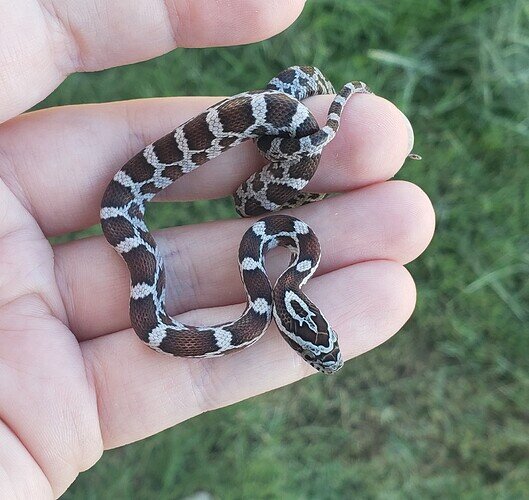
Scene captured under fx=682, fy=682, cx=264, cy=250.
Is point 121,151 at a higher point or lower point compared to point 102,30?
lower

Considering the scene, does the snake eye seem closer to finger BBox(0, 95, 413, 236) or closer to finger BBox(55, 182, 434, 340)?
finger BBox(55, 182, 434, 340)

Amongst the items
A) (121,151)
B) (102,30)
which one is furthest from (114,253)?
(102,30)

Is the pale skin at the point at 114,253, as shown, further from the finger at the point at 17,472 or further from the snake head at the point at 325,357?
the snake head at the point at 325,357

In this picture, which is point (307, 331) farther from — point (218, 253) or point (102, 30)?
point (102, 30)

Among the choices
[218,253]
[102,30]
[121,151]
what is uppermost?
[102,30]

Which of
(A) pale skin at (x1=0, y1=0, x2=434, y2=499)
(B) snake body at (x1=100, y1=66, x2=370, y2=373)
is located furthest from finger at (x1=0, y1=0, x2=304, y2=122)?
(B) snake body at (x1=100, y1=66, x2=370, y2=373)

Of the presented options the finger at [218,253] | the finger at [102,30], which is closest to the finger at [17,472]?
the finger at [218,253]

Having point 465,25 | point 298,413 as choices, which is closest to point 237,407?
point 298,413
